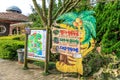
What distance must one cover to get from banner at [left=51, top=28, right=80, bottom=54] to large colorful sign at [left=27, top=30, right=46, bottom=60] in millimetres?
574

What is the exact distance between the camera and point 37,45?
9.05m

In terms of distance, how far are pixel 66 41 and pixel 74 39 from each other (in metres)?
0.36

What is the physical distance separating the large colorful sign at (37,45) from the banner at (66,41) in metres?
0.57

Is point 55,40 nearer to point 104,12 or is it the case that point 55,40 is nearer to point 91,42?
point 91,42

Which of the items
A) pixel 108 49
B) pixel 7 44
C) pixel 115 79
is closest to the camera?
pixel 115 79

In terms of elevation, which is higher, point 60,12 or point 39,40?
point 60,12

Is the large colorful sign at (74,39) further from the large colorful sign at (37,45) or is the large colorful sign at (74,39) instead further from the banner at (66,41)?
the large colorful sign at (37,45)

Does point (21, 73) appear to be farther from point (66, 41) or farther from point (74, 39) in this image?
point (74, 39)

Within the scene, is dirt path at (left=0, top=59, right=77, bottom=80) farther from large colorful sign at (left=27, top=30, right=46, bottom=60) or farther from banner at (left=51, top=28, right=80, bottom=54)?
banner at (left=51, top=28, right=80, bottom=54)

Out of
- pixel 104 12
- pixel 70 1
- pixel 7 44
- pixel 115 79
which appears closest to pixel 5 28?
pixel 7 44

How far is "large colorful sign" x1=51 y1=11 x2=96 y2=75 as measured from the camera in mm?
7473

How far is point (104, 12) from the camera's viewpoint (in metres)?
9.13

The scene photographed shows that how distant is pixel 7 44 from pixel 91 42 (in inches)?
227

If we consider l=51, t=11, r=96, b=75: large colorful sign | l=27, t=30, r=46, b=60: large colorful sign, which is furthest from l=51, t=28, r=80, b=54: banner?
l=27, t=30, r=46, b=60: large colorful sign
